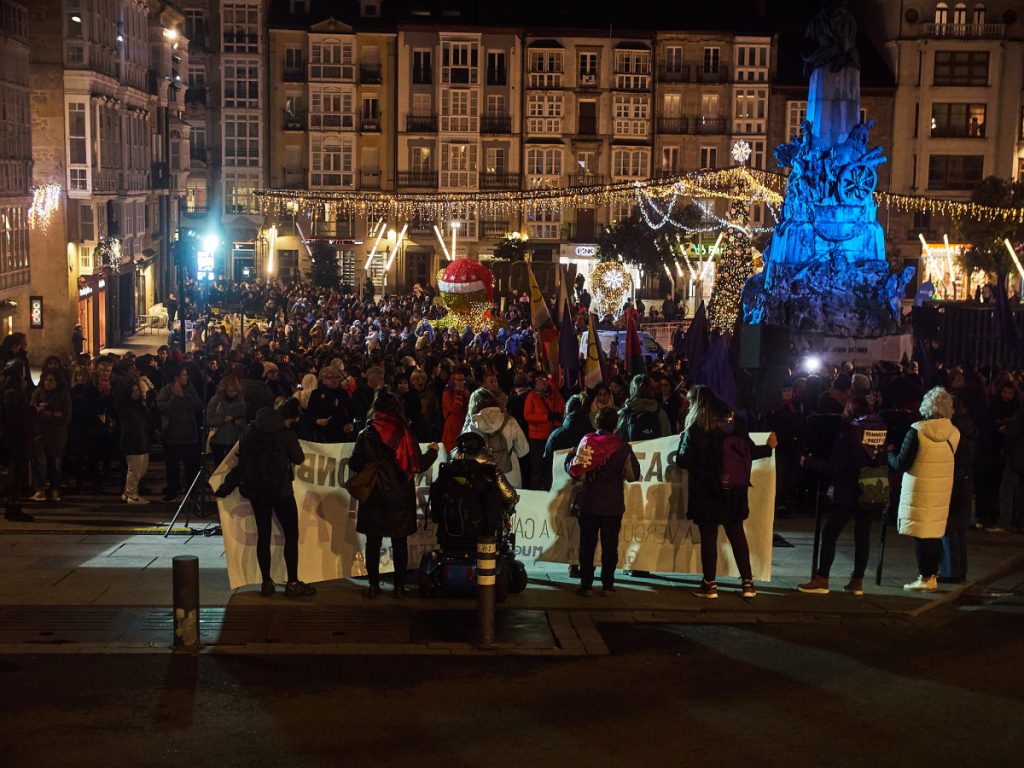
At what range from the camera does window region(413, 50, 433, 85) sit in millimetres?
67812

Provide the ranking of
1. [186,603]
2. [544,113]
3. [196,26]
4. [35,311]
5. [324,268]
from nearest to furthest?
[186,603], [35,311], [324,268], [544,113], [196,26]

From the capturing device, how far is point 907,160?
222 ft

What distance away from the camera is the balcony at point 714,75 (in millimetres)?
68625

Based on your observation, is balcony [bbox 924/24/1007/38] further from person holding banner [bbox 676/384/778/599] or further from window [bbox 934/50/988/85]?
person holding banner [bbox 676/384/778/599]

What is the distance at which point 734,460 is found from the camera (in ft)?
38.8

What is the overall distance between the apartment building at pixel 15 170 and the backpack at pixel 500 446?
77.8 ft

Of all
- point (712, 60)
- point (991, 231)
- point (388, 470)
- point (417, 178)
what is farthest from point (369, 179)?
point (388, 470)

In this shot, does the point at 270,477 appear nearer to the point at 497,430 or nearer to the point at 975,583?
the point at 497,430

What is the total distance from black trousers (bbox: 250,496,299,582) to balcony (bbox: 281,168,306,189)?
192 feet

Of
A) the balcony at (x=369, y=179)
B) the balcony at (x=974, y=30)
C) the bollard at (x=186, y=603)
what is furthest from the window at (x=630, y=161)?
the bollard at (x=186, y=603)

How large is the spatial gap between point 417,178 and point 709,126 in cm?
1339

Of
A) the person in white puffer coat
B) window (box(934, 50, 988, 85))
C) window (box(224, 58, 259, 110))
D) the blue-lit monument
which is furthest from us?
window (box(224, 58, 259, 110))

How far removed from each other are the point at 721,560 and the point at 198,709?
5.00 metres

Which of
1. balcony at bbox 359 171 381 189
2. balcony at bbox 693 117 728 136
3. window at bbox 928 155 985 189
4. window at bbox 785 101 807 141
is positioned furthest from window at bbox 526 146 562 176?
window at bbox 928 155 985 189
